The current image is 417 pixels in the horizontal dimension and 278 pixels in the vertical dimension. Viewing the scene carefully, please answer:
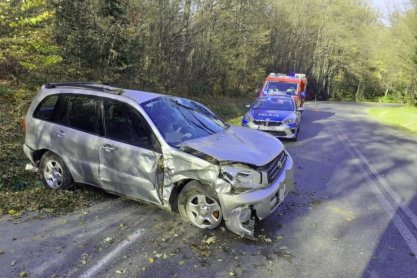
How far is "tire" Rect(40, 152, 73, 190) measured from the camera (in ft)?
21.4

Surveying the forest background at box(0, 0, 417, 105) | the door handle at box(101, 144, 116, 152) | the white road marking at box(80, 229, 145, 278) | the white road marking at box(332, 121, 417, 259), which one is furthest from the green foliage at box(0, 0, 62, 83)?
the white road marking at box(332, 121, 417, 259)

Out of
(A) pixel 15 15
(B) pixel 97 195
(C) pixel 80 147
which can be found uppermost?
(A) pixel 15 15

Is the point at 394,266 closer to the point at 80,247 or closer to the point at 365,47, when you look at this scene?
the point at 80,247

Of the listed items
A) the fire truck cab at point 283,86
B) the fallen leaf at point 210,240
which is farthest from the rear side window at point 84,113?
the fire truck cab at point 283,86

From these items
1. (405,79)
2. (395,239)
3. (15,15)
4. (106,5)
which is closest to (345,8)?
(405,79)

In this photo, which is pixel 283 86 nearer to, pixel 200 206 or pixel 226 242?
pixel 200 206

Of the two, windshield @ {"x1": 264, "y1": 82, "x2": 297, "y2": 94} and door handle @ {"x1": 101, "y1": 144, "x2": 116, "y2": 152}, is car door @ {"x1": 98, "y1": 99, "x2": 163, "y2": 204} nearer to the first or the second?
door handle @ {"x1": 101, "y1": 144, "x2": 116, "y2": 152}

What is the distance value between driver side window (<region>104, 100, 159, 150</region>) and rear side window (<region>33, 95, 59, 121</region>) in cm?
116

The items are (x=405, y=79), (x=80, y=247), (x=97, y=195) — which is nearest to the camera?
(x=80, y=247)

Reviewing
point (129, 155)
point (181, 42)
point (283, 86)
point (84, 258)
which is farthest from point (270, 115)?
point (181, 42)

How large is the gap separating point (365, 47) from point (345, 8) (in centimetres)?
624

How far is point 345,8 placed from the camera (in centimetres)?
5612

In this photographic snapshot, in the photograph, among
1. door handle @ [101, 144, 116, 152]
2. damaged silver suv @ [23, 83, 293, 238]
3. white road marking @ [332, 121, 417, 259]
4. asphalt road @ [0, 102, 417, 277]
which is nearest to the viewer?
asphalt road @ [0, 102, 417, 277]

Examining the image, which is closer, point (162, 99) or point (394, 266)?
point (394, 266)
